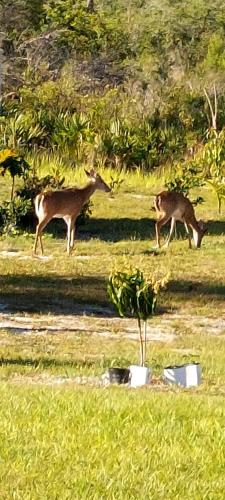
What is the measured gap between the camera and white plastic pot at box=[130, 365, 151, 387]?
8914mm

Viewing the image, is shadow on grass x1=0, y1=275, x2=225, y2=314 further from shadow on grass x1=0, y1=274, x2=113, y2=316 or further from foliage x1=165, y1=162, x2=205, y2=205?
foliage x1=165, y1=162, x2=205, y2=205

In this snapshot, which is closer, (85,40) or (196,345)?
(196,345)

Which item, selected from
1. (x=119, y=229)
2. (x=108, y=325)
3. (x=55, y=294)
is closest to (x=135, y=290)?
(x=108, y=325)

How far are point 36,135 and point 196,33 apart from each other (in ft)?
120

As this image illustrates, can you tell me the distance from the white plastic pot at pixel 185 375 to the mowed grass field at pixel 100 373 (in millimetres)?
111

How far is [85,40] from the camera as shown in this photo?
173 feet

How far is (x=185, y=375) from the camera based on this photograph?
9.07 m

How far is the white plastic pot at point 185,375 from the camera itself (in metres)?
8.98

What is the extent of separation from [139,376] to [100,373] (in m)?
0.61

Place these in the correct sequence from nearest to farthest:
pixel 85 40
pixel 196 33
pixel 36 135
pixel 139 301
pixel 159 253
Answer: pixel 139 301 → pixel 159 253 → pixel 36 135 → pixel 85 40 → pixel 196 33

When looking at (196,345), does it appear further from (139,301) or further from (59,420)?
(59,420)

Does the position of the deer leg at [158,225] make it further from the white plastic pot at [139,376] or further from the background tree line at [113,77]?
the white plastic pot at [139,376]

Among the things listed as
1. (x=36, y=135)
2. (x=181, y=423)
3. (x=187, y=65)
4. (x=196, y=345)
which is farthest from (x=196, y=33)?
(x=181, y=423)

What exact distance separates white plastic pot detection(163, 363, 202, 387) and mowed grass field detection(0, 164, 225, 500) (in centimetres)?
11
